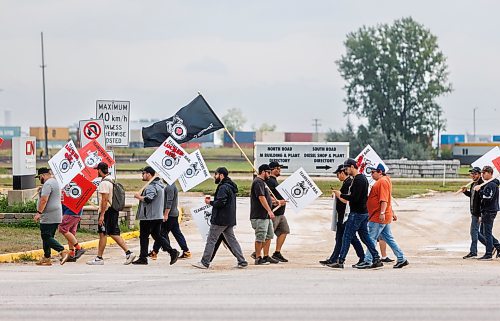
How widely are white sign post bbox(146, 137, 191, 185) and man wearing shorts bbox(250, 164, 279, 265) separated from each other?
84.0 inches

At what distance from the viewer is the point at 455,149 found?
88.0 meters

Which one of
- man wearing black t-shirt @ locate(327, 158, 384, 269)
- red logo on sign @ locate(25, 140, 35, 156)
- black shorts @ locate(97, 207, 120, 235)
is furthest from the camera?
red logo on sign @ locate(25, 140, 35, 156)

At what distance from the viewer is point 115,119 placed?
23.4m

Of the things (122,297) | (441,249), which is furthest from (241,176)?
(122,297)

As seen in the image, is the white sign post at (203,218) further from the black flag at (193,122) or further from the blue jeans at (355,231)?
the blue jeans at (355,231)

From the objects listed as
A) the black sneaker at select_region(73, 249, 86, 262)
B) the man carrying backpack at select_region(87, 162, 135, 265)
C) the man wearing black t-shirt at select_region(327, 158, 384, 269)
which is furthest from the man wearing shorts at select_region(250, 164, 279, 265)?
the black sneaker at select_region(73, 249, 86, 262)

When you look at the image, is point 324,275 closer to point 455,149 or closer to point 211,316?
point 211,316

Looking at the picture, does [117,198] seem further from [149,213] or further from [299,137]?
[299,137]

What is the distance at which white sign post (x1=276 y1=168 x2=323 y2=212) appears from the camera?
17.9m

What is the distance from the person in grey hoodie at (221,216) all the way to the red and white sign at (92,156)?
4.91 meters

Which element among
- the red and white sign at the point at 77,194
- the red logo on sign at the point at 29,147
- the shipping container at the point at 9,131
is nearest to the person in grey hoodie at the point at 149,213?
the red and white sign at the point at 77,194

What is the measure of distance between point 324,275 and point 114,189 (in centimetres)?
402

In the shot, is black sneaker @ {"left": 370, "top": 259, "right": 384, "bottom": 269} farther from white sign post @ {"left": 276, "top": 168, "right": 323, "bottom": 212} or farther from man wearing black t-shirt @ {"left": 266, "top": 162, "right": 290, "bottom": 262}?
white sign post @ {"left": 276, "top": 168, "right": 323, "bottom": 212}

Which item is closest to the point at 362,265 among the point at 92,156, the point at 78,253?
the point at 78,253
